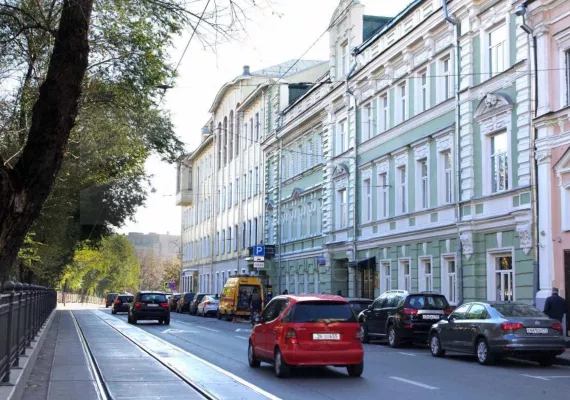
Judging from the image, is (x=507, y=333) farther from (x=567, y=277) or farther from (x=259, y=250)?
(x=259, y=250)

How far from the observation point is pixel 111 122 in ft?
60.2

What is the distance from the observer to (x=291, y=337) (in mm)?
14906

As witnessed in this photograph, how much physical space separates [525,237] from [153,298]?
1964 cm

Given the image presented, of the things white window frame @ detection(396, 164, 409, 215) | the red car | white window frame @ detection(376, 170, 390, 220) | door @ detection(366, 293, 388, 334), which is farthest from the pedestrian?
white window frame @ detection(376, 170, 390, 220)

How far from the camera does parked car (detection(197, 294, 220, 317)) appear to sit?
50438 millimetres

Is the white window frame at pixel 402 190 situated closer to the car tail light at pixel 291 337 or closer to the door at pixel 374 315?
the door at pixel 374 315

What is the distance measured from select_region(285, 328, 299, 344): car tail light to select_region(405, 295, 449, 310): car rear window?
9209 millimetres

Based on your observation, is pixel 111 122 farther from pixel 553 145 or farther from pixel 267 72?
pixel 267 72

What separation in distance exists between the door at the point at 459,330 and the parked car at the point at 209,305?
102 feet

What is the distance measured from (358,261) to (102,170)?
12.4 m

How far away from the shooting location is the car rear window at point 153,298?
38219 millimetres

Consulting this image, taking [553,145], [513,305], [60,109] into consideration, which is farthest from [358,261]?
[60,109]

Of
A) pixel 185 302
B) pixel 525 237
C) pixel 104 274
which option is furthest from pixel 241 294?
pixel 104 274

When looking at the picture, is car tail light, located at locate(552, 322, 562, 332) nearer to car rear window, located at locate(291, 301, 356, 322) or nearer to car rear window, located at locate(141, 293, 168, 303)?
car rear window, located at locate(291, 301, 356, 322)
